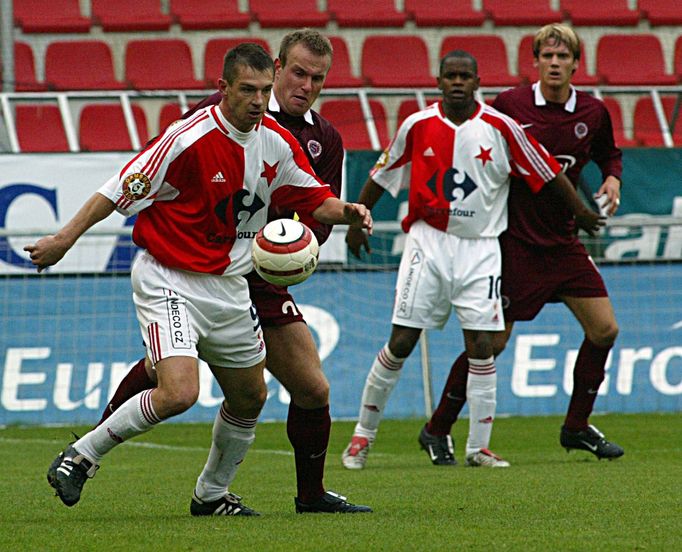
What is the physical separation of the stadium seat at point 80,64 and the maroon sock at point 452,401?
28.5 feet

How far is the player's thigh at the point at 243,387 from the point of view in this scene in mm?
5477

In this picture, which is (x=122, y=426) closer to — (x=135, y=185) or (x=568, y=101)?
(x=135, y=185)

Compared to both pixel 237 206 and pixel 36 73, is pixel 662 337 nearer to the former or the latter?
pixel 237 206

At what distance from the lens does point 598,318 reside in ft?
27.3

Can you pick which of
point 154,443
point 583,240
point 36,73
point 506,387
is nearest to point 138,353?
point 154,443

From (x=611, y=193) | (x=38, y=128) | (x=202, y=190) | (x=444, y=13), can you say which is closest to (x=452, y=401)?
(x=611, y=193)

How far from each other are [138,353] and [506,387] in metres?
3.17

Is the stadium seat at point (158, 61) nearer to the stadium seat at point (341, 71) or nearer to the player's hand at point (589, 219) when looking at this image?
the stadium seat at point (341, 71)

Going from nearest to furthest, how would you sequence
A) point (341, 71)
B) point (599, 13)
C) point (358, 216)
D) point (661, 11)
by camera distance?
point (358, 216)
point (341, 71)
point (599, 13)
point (661, 11)

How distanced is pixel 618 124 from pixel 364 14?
11.5 ft

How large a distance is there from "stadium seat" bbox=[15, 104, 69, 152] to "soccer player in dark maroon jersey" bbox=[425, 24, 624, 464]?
7738 mm

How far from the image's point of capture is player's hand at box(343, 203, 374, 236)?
5.26 metres

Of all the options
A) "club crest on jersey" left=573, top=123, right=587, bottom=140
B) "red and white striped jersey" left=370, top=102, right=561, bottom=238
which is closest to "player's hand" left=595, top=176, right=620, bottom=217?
"club crest on jersey" left=573, top=123, right=587, bottom=140

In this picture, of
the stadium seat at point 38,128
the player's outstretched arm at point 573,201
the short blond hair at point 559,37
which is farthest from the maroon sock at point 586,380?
the stadium seat at point 38,128
